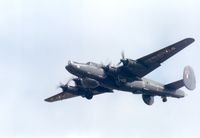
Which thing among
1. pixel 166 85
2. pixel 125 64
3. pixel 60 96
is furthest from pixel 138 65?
pixel 60 96

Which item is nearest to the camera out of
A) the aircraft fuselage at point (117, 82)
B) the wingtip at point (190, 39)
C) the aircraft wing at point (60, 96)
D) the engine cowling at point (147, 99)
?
the wingtip at point (190, 39)

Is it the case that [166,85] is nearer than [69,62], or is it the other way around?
[69,62]

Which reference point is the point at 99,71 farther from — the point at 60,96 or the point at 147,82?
the point at 60,96

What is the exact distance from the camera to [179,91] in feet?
220

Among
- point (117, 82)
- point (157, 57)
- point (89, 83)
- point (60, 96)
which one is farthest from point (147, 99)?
point (60, 96)

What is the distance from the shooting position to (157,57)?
202 ft

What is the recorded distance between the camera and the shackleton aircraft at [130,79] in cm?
6056

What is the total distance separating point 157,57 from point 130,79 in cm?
334

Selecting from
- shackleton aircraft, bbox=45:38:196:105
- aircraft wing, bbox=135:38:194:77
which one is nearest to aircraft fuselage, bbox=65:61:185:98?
shackleton aircraft, bbox=45:38:196:105

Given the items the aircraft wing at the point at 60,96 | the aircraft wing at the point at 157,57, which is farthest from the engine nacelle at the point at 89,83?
the aircraft wing at the point at 60,96

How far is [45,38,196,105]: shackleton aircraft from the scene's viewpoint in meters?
60.6

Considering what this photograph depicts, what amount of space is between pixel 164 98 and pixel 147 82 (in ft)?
8.99

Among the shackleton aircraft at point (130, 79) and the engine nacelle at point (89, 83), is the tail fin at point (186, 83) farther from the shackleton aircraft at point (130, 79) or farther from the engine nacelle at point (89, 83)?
the engine nacelle at point (89, 83)

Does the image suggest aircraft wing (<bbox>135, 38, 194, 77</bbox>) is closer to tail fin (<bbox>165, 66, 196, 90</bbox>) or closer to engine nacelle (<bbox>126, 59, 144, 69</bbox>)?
engine nacelle (<bbox>126, 59, 144, 69</bbox>)
